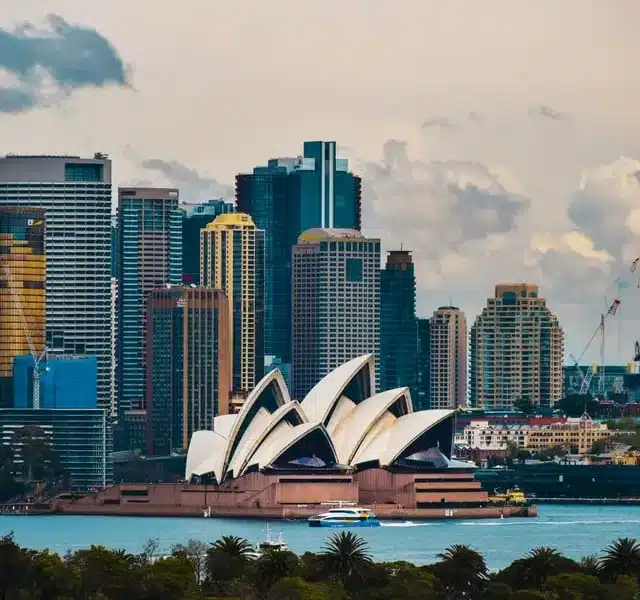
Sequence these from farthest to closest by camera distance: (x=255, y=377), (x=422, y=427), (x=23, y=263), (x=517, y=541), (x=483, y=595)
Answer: (x=255, y=377), (x=23, y=263), (x=422, y=427), (x=517, y=541), (x=483, y=595)

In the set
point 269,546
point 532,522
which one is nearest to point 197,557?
point 269,546

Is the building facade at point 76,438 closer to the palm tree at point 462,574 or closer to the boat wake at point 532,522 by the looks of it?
the boat wake at point 532,522

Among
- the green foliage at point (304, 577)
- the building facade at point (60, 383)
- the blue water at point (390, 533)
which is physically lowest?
the green foliage at point (304, 577)

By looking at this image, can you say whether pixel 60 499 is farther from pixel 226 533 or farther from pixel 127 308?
pixel 127 308

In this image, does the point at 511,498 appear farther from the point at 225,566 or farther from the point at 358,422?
the point at 225,566

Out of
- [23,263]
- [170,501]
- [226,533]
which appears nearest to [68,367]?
[23,263]

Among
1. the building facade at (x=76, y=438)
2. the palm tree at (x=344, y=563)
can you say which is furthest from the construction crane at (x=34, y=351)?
the palm tree at (x=344, y=563)

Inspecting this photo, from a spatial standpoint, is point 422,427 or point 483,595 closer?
point 483,595
